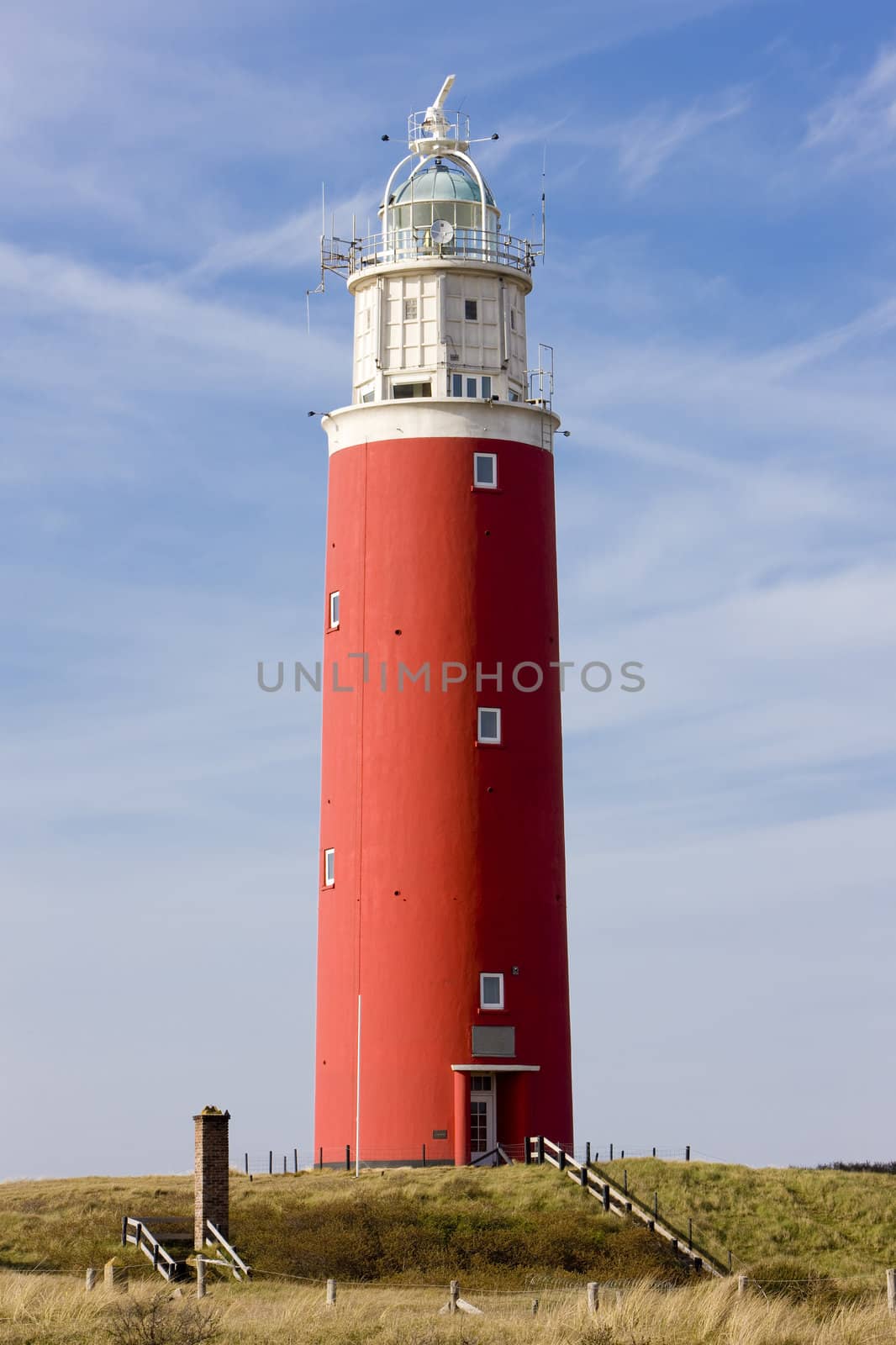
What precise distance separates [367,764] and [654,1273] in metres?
15.1

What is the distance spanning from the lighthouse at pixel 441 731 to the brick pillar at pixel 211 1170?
369 inches

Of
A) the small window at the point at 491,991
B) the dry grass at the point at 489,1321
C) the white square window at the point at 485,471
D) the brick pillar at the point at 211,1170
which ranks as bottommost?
the dry grass at the point at 489,1321

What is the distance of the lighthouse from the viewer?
46.1m

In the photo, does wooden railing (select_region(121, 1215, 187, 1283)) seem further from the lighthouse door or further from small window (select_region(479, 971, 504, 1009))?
small window (select_region(479, 971, 504, 1009))

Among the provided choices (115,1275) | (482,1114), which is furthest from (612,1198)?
(115,1275)

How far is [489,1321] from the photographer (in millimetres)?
28625

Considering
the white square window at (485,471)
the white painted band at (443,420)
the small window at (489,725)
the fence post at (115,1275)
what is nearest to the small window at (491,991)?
the small window at (489,725)

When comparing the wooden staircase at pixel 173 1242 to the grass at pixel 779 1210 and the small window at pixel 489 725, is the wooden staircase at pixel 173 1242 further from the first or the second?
the small window at pixel 489 725

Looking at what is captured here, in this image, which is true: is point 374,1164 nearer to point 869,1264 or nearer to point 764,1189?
point 764,1189

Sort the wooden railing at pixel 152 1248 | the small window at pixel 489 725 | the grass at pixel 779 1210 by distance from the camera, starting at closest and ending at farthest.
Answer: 1. the wooden railing at pixel 152 1248
2. the grass at pixel 779 1210
3. the small window at pixel 489 725

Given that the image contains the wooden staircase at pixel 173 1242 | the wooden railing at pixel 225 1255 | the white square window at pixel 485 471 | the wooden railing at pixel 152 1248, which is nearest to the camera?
the wooden railing at pixel 225 1255

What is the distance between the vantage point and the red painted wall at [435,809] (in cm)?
4603

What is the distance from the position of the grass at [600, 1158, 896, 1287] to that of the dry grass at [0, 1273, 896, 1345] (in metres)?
7.92

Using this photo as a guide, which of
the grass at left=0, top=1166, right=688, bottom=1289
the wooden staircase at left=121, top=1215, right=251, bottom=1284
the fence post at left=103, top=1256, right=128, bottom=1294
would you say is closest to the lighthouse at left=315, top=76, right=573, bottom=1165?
the grass at left=0, top=1166, right=688, bottom=1289
